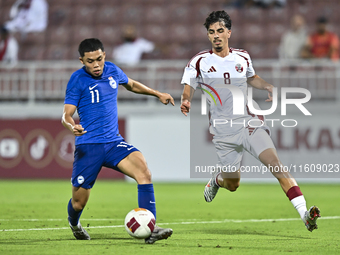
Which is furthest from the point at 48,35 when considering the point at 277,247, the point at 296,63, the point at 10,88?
the point at 277,247

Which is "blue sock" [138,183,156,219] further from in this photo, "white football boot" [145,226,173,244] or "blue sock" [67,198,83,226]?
"blue sock" [67,198,83,226]

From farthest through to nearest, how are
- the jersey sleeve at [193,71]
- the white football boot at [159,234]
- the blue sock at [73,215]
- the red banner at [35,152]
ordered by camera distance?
1. the red banner at [35,152]
2. the jersey sleeve at [193,71]
3. the blue sock at [73,215]
4. the white football boot at [159,234]

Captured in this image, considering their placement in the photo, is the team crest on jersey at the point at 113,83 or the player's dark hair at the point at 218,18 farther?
the player's dark hair at the point at 218,18

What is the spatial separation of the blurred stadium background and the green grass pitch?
5.15ft

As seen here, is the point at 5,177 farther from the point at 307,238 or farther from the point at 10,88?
the point at 307,238

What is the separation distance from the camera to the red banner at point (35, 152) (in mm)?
15344

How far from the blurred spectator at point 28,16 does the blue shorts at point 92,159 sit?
13.1 m

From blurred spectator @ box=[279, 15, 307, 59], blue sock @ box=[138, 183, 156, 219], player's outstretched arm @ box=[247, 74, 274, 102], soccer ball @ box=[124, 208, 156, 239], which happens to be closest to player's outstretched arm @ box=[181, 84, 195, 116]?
player's outstretched arm @ box=[247, 74, 274, 102]

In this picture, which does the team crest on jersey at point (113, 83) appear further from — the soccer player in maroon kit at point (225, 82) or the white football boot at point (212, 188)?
the white football boot at point (212, 188)

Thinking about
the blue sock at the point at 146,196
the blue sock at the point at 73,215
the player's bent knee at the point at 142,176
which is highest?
the player's bent knee at the point at 142,176

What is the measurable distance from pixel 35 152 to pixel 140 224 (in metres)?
10.2

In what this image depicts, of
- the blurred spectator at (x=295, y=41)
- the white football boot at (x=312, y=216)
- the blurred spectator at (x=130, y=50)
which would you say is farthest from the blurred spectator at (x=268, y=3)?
the white football boot at (x=312, y=216)

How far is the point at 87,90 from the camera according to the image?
6.07 meters

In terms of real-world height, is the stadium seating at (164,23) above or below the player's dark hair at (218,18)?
above
